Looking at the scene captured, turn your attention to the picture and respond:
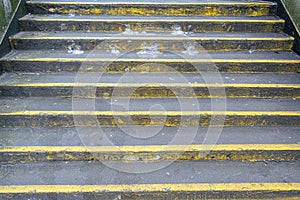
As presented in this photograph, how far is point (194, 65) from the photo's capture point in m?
2.68

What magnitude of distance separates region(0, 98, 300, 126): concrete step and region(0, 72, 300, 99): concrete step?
0.34 feet

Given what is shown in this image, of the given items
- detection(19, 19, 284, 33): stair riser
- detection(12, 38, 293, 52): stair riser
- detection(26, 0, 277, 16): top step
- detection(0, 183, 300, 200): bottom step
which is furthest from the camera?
detection(26, 0, 277, 16): top step

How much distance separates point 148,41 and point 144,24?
0.28 m

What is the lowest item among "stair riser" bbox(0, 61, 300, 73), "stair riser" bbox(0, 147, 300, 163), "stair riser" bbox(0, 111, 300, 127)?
"stair riser" bbox(0, 147, 300, 163)

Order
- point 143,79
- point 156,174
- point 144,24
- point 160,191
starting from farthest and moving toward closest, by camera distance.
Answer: point 144,24 < point 143,79 < point 156,174 < point 160,191

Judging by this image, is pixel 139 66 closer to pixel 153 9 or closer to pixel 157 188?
pixel 153 9

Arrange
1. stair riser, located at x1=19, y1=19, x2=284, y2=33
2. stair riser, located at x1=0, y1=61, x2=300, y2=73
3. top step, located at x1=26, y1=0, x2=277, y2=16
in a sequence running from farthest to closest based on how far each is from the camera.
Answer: top step, located at x1=26, y1=0, x2=277, y2=16, stair riser, located at x1=19, y1=19, x2=284, y2=33, stair riser, located at x1=0, y1=61, x2=300, y2=73

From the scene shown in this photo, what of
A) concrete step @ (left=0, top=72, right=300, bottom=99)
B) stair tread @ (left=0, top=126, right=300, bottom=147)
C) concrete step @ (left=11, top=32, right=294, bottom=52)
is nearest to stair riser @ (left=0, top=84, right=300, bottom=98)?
concrete step @ (left=0, top=72, right=300, bottom=99)

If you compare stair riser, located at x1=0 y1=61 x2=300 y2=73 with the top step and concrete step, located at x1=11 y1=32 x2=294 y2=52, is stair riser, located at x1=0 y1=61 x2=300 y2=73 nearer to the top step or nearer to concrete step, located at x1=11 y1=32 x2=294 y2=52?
concrete step, located at x1=11 y1=32 x2=294 y2=52

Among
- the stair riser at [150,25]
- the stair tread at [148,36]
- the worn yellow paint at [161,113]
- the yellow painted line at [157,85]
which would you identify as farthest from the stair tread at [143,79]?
the stair riser at [150,25]

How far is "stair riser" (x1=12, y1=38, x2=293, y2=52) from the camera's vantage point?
9.16ft

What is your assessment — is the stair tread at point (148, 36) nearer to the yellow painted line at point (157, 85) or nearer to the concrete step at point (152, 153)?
the yellow painted line at point (157, 85)

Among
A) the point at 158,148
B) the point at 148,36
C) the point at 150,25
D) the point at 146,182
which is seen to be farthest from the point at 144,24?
the point at 146,182

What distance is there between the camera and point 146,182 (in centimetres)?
197
